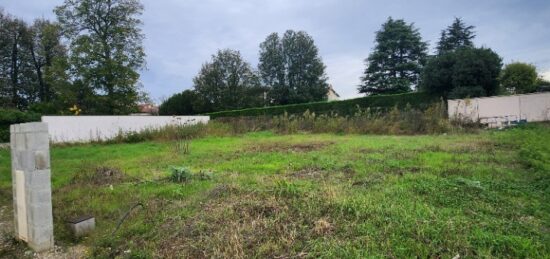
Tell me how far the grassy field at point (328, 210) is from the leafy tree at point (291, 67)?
2992 centimetres

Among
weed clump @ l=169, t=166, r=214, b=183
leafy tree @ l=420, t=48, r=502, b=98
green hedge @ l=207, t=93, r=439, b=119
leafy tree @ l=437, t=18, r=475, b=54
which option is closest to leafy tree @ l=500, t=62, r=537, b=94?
leafy tree @ l=420, t=48, r=502, b=98

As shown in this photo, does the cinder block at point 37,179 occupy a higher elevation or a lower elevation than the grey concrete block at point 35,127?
lower

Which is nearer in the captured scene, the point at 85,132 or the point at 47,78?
the point at 85,132

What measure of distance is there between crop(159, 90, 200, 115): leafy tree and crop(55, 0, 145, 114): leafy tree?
35.0 feet

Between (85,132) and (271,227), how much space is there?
15.3m

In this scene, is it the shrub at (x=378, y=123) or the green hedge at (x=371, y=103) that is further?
the green hedge at (x=371, y=103)

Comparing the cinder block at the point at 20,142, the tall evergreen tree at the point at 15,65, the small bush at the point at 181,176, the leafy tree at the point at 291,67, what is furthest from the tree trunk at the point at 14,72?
the cinder block at the point at 20,142

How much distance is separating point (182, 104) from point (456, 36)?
2572cm

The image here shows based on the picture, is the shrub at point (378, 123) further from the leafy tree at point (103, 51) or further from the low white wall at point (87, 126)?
the leafy tree at point (103, 51)

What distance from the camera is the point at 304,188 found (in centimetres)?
361

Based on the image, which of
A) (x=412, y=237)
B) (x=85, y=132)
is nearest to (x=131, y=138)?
(x=85, y=132)

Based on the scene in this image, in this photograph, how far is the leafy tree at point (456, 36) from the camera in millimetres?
28969

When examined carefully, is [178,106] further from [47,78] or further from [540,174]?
[540,174]

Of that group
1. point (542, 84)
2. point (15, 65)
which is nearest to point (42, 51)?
point (15, 65)
